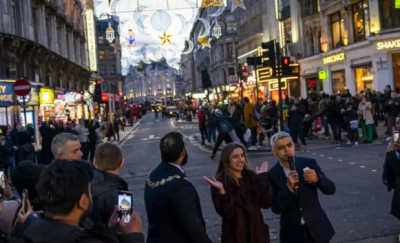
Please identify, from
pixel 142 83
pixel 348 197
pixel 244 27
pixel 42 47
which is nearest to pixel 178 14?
pixel 42 47

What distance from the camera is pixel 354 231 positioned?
6988 mm

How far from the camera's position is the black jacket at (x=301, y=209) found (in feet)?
14.4

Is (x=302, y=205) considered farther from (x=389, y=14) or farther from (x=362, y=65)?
(x=362, y=65)

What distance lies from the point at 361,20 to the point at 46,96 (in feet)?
64.9

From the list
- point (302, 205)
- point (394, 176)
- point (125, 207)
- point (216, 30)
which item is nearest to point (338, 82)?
point (216, 30)

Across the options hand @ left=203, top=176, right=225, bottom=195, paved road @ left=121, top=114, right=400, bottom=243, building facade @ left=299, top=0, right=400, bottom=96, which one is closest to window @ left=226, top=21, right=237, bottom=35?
building facade @ left=299, top=0, right=400, bottom=96

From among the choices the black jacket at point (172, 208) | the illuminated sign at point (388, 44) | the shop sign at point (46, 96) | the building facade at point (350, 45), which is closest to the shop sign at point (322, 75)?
the building facade at point (350, 45)

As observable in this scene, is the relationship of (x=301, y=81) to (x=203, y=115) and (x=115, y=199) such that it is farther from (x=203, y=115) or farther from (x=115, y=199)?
(x=115, y=199)

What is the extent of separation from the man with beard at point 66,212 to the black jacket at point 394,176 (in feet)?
12.8

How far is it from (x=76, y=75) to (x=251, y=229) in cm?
4469

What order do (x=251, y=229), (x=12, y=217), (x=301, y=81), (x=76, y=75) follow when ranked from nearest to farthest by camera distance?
(x=12, y=217) < (x=251, y=229) < (x=301, y=81) < (x=76, y=75)

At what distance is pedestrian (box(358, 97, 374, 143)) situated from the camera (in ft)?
56.6

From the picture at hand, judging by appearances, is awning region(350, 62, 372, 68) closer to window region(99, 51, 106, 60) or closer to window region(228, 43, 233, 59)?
window region(228, 43, 233, 59)

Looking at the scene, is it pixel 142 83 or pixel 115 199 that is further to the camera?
pixel 142 83
